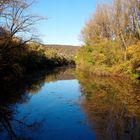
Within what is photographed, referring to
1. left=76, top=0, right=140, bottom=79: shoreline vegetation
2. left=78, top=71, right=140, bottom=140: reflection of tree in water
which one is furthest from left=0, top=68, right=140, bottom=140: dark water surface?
left=76, top=0, right=140, bottom=79: shoreline vegetation

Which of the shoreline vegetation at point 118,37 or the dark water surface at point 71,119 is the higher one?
the shoreline vegetation at point 118,37

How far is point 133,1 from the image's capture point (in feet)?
163

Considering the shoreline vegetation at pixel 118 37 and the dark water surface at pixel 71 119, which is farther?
the shoreline vegetation at pixel 118 37

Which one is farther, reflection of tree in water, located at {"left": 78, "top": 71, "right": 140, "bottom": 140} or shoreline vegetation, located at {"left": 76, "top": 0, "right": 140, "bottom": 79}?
shoreline vegetation, located at {"left": 76, "top": 0, "right": 140, "bottom": 79}

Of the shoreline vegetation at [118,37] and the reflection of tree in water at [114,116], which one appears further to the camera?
the shoreline vegetation at [118,37]

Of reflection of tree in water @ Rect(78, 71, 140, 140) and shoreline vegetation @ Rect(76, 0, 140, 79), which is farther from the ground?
shoreline vegetation @ Rect(76, 0, 140, 79)

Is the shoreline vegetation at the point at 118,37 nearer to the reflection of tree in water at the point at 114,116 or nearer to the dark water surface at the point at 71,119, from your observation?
the reflection of tree in water at the point at 114,116

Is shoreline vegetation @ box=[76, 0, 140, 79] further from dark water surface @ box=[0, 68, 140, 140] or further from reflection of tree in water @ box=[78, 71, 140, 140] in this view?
dark water surface @ box=[0, 68, 140, 140]

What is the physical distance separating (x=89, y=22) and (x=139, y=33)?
21.0m

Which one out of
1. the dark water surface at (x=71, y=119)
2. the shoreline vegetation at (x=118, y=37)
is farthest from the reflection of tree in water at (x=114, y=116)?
the shoreline vegetation at (x=118, y=37)

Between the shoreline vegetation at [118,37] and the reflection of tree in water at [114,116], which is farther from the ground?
the shoreline vegetation at [118,37]

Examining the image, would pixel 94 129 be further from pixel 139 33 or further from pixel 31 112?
pixel 139 33

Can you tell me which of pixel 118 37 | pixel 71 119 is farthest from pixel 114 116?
pixel 118 37

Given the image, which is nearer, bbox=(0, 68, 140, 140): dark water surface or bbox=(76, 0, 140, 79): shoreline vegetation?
bbox=(0, 68, 140, 140): dark water surface
